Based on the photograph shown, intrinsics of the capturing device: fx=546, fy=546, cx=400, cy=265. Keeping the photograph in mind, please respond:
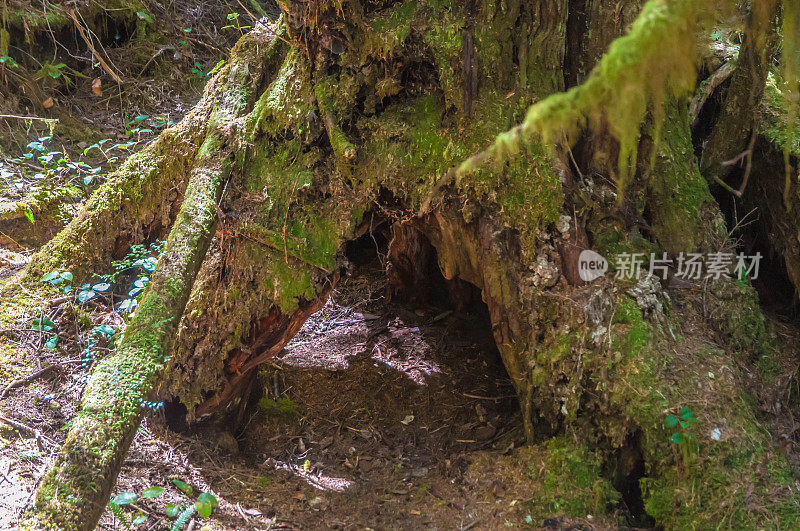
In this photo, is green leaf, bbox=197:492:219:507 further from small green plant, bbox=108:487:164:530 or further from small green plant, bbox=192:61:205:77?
small green plant, bbox=192:61:205:77

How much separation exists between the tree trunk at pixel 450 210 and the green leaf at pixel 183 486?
42 cm

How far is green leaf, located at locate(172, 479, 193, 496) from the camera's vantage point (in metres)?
2.57

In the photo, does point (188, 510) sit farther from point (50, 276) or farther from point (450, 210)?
point (50, 276)

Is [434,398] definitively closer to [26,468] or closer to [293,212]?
[293,212]

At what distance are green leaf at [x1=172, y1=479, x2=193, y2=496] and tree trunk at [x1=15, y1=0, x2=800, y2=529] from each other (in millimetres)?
420

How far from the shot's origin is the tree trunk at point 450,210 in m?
2.63

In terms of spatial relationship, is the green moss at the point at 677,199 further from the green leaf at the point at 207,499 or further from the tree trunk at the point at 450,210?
the green leaf at the point at 207,499

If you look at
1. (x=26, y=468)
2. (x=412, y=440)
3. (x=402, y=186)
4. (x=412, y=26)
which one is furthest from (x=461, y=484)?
(x=412, y=26)

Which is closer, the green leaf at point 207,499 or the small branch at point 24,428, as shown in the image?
the green leaf at point 207,499

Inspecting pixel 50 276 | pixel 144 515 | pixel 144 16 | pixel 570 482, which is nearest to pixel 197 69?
pixel 144 16

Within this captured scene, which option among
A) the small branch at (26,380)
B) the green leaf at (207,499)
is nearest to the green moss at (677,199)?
the green leaf at (207,499)

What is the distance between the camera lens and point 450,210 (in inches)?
117

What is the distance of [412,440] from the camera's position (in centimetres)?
358

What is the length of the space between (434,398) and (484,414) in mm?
426
